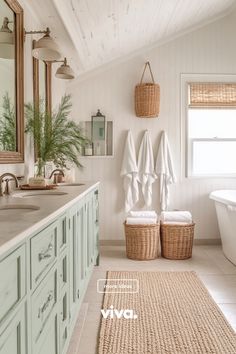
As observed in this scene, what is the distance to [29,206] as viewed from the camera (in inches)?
68.8

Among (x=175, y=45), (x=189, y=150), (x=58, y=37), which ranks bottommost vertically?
(x=189, y=150)

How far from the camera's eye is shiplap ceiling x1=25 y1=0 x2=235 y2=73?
2924 mm

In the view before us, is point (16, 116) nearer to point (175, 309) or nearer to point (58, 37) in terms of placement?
point (58, 37)

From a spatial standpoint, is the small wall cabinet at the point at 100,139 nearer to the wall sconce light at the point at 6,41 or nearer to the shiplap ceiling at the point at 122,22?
the shiplap ceiling at the point at 122,22

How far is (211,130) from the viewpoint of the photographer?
4793 millimetres

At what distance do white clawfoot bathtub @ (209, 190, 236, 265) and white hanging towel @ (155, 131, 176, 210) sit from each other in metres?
0.63

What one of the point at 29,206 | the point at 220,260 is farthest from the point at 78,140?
the point at 220,260

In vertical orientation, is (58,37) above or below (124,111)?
above

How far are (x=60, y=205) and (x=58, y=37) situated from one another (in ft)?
7.03

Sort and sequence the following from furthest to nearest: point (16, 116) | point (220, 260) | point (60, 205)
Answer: point (220, 260) < point (16, 116) < point (60, 205)

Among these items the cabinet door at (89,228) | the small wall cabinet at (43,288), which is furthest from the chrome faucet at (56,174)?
the small wall cabinet at (43,288)

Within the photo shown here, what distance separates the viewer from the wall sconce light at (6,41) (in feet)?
7.71

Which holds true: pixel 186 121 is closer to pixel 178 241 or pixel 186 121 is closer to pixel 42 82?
pixel 178 241

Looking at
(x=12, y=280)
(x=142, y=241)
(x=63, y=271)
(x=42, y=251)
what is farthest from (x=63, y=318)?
(x=142, y=241)
